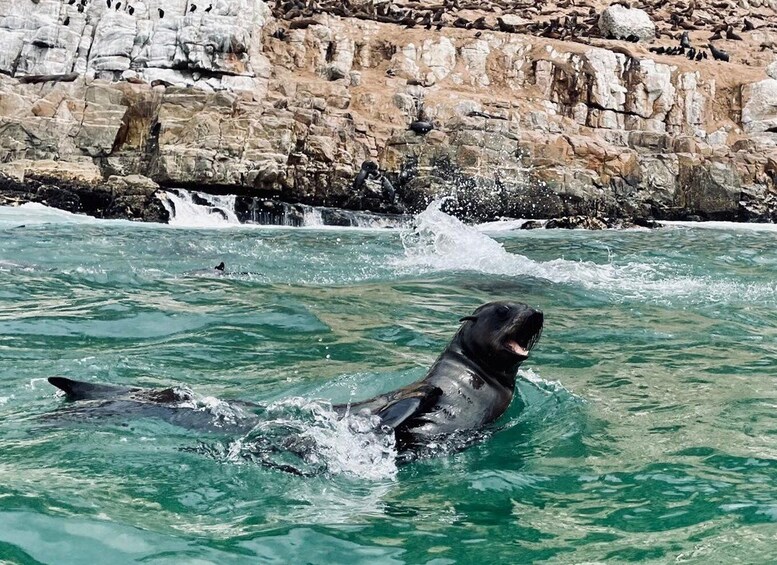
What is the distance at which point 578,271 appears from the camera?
12242 mm

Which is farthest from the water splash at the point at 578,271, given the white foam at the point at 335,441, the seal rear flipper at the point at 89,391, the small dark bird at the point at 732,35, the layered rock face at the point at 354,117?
the small dark bird at the point at 732,35

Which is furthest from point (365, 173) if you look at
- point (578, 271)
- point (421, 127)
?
point (578, 271)

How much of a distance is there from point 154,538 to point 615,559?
1.56 m

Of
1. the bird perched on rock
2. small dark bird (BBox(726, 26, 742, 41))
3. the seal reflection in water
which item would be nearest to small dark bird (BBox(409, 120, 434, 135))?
the bird perched on rock

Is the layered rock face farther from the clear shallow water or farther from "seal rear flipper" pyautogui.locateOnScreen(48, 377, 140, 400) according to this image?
"seal rear flipper" pyautogui.locateOnScreen(48, 377, 140, 400)

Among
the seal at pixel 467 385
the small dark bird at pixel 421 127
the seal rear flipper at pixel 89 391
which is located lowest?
the seal rear flipper at pixel 89 391

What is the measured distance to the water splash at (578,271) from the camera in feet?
35.5

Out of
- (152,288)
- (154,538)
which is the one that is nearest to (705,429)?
(154,538)

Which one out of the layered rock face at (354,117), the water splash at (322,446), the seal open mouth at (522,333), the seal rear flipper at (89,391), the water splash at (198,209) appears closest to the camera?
the water splash at (322,446)

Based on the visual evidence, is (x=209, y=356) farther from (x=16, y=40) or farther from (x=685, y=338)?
(x=16, y=40)

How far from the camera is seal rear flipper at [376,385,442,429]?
4.31 metres

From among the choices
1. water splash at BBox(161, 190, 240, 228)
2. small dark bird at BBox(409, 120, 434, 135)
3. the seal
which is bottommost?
water splash at BBox(161, 190, 240, 228)

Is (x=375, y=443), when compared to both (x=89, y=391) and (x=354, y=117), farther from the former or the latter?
(x=354, y=117)

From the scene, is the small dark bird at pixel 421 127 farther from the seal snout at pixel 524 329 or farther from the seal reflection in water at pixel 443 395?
the seal snout at pixel 524 329
